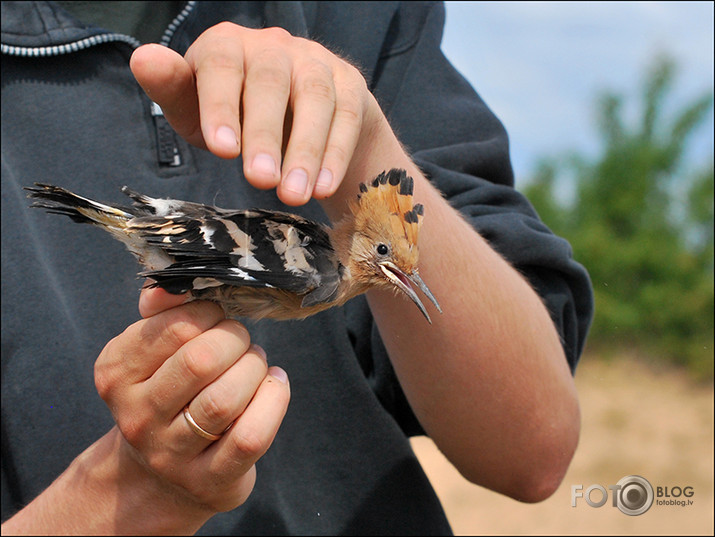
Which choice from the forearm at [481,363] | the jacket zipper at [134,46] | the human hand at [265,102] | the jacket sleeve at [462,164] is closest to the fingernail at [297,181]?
the human hand at [265,102]

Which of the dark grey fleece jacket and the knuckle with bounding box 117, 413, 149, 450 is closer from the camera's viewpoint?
the knuckle with bounding box 117, 413, 149, 450

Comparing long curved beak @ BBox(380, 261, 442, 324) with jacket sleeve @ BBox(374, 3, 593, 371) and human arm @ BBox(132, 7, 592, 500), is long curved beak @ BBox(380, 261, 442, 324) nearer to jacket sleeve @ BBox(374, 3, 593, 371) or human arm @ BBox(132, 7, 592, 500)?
human arm @ BBox(132, 7, 592, 500)

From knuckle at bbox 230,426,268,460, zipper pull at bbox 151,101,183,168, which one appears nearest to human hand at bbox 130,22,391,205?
knuckle at bbox 230,426,268,460

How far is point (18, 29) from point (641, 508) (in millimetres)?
1999

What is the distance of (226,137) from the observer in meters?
0.90

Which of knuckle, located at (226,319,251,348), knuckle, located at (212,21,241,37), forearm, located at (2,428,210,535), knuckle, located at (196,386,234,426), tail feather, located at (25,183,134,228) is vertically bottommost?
forearm, located at (2,428,210,535)

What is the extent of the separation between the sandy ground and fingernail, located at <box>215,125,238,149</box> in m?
2.58

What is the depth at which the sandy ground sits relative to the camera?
3349 millimetres

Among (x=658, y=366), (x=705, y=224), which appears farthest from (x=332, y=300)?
(x=705, y=224)

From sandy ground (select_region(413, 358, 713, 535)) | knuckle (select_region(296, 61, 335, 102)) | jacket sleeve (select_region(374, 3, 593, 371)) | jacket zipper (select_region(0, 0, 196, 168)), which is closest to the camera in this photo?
knuckle (select_region(296, 61, 335, 102))

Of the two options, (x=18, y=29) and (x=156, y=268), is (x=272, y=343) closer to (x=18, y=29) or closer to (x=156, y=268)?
(x=156, y=268)

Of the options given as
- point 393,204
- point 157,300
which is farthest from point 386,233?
point 157,300

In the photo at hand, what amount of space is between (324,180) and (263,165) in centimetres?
10

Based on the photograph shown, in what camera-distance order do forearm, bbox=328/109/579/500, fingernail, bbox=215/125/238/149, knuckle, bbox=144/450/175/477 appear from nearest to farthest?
fingernail, bbox=215/125/238/149
knuckle, bbox=144/450/175/477
forearm, bbox=328/109/579/500
